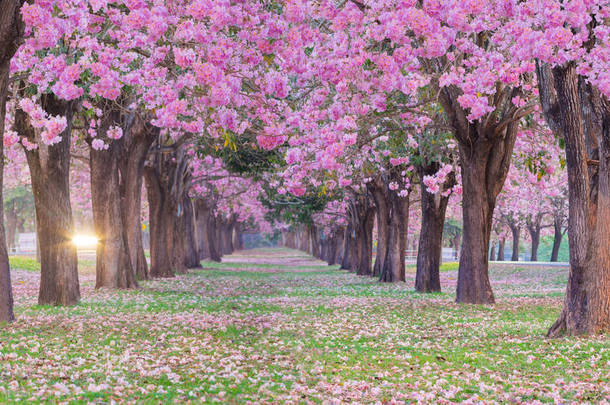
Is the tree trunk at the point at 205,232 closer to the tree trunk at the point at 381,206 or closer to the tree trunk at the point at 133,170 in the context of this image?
the tree trunk at the point at 381,206

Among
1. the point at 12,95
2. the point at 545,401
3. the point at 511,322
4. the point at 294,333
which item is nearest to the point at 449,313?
the point at 511,322

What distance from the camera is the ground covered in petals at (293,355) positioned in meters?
8.82

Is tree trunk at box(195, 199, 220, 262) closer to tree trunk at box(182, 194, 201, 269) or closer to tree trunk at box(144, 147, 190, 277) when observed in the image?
tree trunk at box(182, 194, 201, 269)

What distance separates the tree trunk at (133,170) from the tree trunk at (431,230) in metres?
11.4

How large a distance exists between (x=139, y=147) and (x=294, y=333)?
15.0 m

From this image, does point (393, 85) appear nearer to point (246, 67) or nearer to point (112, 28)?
point (246, 67)

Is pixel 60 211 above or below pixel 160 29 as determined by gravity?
below

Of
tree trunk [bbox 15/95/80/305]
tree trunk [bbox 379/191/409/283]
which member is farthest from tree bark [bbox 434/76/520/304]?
tree trunk [bbox 379/191/409/283]

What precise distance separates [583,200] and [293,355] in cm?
662

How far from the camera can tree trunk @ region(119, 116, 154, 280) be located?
27.2 m

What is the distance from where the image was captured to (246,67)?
14164 mm

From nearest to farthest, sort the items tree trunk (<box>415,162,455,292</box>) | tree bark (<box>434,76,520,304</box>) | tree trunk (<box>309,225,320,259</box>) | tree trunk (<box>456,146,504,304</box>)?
tree bark (<box>434,76,520,304</box>) → tree trunk (<box>456,146,504,304</box>) → tree trunk (<box>415,162,455,292</box>) → tree trunk (<box>309,225,320,259</box>)

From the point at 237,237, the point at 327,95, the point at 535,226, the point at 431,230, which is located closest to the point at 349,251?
the point at 535,226

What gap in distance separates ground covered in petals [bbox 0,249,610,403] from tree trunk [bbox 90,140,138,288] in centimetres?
500
